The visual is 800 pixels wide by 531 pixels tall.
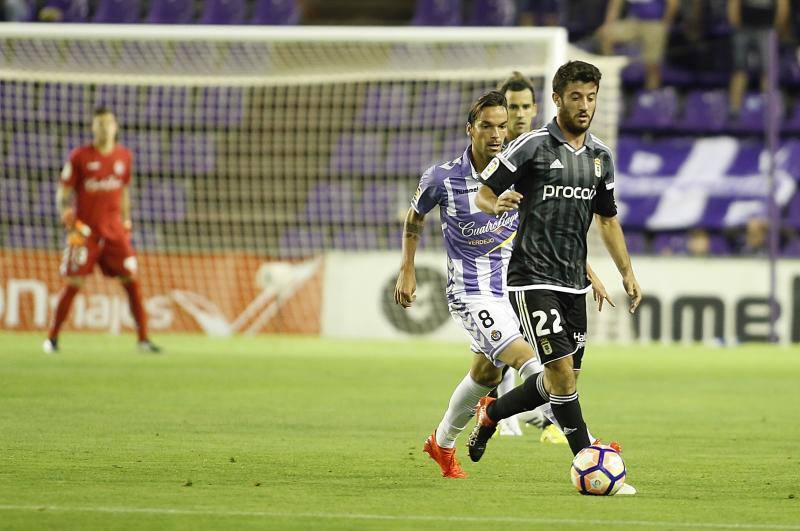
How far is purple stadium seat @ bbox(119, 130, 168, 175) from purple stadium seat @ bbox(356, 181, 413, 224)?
312cm

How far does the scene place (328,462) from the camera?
25.8 feet

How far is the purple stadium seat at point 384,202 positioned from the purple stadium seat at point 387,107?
3.10ft

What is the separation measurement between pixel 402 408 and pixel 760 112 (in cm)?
1554

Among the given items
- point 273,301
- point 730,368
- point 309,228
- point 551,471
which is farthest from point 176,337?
point 551,471

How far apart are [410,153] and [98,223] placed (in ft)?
21.8

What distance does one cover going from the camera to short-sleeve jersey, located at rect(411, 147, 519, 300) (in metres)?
7.97

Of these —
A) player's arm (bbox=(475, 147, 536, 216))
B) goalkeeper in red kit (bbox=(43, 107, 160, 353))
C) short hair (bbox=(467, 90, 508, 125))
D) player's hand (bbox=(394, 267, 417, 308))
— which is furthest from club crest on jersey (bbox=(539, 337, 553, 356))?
goalkeeper in red kit (bbox=(43, 107, 160, 353))

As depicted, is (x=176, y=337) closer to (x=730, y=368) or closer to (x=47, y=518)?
(x=730, y=368)

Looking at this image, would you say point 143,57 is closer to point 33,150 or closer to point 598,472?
point 33,150

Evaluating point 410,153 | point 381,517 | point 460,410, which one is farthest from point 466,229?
point 410,153

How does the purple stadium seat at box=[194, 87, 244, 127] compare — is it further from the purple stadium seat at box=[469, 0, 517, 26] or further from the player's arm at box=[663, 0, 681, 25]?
the player's arm at box=[663, 0, 681, 25]

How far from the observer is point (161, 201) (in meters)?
23.1

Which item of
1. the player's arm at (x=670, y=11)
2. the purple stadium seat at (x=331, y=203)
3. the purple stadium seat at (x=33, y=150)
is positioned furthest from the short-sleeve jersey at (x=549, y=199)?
the player's arm at (x=670, y=11)

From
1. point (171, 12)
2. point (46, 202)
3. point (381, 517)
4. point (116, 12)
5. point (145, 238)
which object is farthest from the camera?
point (171, 12)
